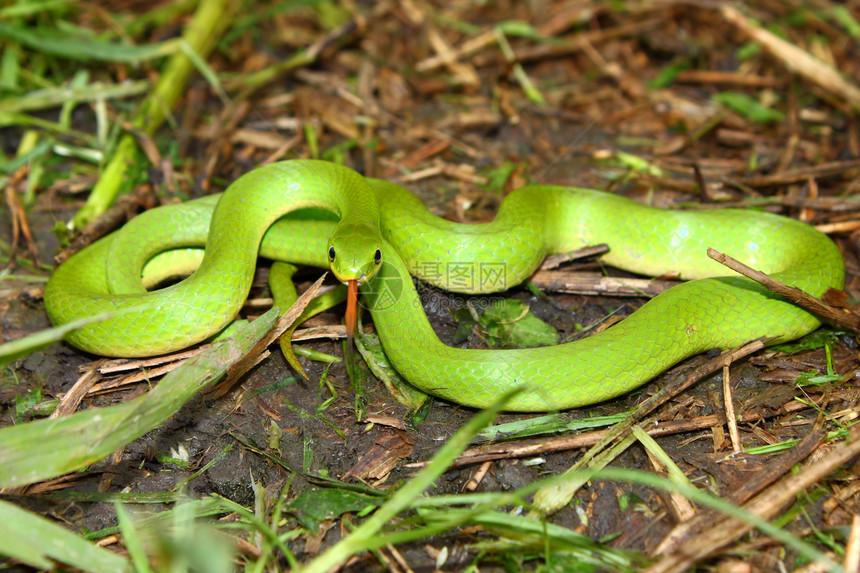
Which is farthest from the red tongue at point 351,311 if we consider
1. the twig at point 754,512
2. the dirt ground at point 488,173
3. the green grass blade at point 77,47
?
the green grass blade at point 77,47

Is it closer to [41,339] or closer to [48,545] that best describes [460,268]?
[41,339]

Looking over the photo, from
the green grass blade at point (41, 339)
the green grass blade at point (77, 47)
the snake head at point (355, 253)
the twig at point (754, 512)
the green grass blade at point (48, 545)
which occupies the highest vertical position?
the green grass blade at point (77, 47)

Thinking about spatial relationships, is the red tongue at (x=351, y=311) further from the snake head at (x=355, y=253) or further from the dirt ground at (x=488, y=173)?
the dirt ground at (x=488, y=173)

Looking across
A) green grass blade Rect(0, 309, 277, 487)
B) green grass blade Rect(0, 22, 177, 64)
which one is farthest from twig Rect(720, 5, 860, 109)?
green grass blade Rect(0, 309, 277, 487)

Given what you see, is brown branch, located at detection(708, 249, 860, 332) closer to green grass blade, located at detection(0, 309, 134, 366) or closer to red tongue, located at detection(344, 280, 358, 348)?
red tongue, located at detection(344, 280, 358, 348)

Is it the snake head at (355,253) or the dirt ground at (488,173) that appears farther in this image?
the snake head at (355,253)
